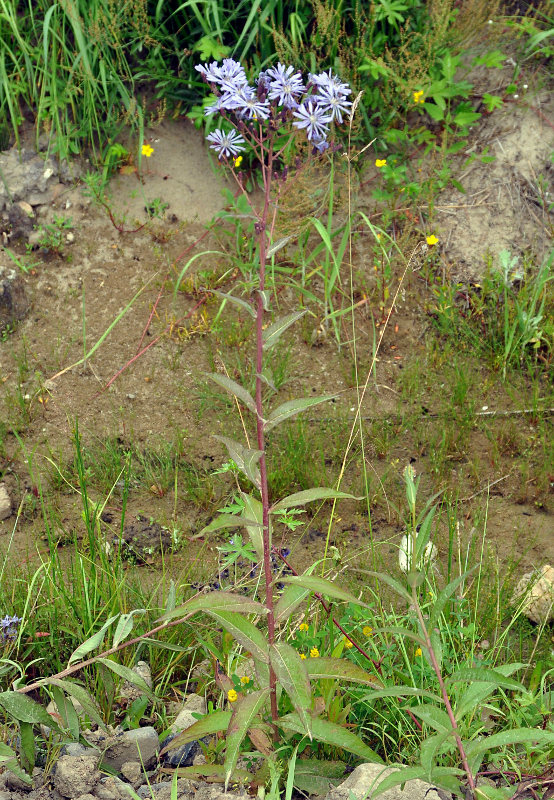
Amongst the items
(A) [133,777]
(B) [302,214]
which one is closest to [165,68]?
(B) [302,214]

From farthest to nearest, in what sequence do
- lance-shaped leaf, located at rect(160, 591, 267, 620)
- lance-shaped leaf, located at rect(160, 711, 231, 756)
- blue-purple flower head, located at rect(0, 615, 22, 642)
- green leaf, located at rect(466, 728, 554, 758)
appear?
blue-purple flower head, located at rect(0, 615, 22, 642)
lance-shaped leaf, located at rect(160, 711, 231, 756)
lance-shaped leaf, located at rect(160, 591, 267, 620)
green leaf, located at rect(466, 728, 554, 758)

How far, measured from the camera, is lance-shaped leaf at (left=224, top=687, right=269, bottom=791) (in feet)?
5.15

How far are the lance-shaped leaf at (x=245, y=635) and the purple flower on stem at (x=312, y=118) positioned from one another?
3.47 ft

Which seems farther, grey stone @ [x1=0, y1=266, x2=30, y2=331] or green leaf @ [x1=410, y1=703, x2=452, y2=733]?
grey stone @ [x1=0, y1=266, x2=30, y2=331]

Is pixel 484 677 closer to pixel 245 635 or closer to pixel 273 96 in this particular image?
pixel 245 635

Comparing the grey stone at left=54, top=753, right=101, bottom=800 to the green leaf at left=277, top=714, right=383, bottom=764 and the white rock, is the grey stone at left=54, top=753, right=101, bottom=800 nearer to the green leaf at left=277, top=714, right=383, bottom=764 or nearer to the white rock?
the green leaf at left=277, top=714, right=383, bottom=764

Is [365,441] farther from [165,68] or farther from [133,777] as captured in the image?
[165,68]

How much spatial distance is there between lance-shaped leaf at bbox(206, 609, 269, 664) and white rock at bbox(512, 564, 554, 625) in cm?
102

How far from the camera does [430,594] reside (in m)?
2.34

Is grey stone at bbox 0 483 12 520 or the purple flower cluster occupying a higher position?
the purple flower cluster

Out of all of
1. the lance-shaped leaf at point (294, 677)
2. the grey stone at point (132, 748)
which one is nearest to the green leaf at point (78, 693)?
the grey stone at point (132, 748)

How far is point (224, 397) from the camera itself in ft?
11.8

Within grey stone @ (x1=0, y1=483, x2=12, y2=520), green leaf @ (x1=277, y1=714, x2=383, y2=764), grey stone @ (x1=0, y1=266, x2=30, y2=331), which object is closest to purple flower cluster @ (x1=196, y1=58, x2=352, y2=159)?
green leaf @ (x1=277, y1=714, x2=383, y2=764)

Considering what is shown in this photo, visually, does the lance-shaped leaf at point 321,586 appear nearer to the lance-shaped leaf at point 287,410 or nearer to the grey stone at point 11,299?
the lance-shaped leaf at point 287,410
